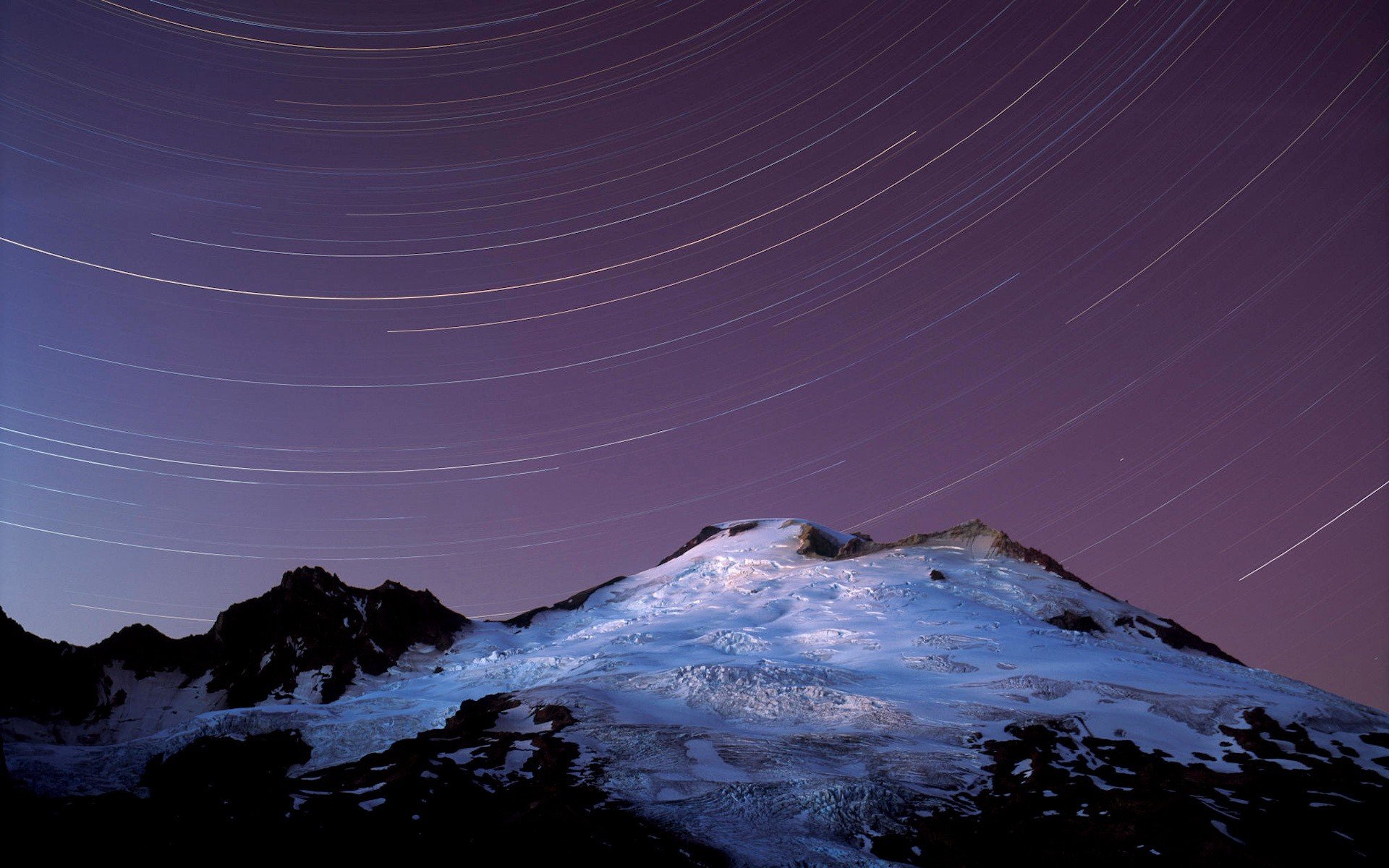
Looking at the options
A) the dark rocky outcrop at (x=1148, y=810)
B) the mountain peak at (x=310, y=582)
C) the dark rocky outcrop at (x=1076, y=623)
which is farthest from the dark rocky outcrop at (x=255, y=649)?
the dark rocky outcrop at (x=1076, y=623)

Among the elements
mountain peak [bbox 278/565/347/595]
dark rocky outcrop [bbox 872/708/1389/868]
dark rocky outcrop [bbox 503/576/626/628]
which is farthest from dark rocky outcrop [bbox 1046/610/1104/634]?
mountain peak [bbox 278/565/347/595]

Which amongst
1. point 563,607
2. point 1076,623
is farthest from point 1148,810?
point 563,607

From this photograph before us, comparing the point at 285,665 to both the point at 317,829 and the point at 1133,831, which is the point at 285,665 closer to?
the point at 317,829

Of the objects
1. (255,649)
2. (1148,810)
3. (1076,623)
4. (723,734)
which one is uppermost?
(255,649)

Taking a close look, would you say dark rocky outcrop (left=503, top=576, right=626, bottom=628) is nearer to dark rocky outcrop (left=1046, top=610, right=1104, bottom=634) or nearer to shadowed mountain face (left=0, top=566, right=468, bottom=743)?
shadowed mountain face (left=0, top=566, right=468, bottom=743)

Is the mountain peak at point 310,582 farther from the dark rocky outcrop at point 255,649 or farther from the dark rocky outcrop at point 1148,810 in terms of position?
the dark rocky outcrop at point 1148,810

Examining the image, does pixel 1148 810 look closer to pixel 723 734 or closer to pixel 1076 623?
pixel 723 734
